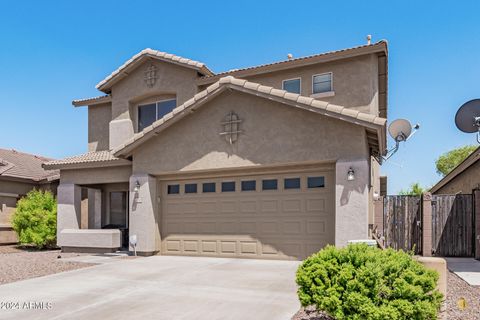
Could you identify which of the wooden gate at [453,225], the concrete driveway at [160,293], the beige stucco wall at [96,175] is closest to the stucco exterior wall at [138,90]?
the beige stucco wall at [96,175]

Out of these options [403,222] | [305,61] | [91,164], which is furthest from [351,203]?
[91,164]

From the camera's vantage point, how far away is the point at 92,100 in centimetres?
1933

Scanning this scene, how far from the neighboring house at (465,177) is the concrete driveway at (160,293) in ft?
28.2

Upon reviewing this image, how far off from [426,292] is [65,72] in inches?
797

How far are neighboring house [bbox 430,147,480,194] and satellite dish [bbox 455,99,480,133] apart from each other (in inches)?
94.2

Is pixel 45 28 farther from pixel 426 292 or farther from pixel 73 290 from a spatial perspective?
pixel 426 292

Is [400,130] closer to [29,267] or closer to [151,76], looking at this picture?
[151,76]

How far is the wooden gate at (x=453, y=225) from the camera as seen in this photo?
1380 cm

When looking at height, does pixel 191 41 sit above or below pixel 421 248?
above

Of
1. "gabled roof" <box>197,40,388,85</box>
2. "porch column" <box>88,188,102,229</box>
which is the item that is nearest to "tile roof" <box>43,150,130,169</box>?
"porch column" <box>88,188,102,229</box>

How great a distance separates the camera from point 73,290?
26.6 feet

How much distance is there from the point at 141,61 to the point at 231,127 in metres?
7.58

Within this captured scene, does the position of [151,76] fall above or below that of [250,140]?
above

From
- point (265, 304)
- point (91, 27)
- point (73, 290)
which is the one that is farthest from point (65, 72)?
point (265, 304)
